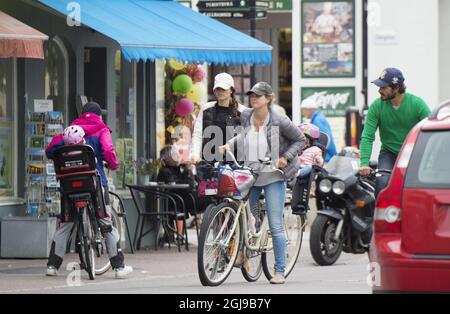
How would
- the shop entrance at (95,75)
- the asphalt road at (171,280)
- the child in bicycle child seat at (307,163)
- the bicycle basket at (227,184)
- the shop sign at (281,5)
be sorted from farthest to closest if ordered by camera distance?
the shop sign at (281,5)
the shop entrance at (95,75)
the child in bicycle child seat at (307,163)
the bicycle basket at (227,184)
the asphalt road at (171,280)

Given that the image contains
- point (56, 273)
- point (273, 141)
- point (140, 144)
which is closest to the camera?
point (273, 141)

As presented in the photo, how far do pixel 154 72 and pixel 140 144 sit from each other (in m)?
1.05

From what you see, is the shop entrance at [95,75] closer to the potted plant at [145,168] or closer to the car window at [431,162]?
the potted plant at [145,168]

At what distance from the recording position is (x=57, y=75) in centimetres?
1730

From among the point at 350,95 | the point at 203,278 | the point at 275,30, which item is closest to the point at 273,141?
the point at 203,278

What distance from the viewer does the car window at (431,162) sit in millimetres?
8805

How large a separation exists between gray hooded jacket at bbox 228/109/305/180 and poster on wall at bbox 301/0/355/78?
1415 centimetres

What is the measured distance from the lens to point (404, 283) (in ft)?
28.6

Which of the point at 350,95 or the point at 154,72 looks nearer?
the point at 154,72

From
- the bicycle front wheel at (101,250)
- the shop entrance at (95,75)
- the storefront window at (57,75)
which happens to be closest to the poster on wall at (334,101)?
the shop entrance at (95,75)

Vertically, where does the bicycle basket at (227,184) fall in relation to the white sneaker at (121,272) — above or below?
above

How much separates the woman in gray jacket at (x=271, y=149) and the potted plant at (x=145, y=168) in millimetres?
5805

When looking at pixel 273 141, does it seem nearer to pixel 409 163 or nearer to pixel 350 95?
pixel 409 163

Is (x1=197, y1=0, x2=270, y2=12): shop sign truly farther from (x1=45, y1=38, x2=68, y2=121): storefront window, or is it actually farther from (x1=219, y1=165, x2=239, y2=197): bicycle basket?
(x1=219, y1=165, x2=239, y2=197): bicycle basket
